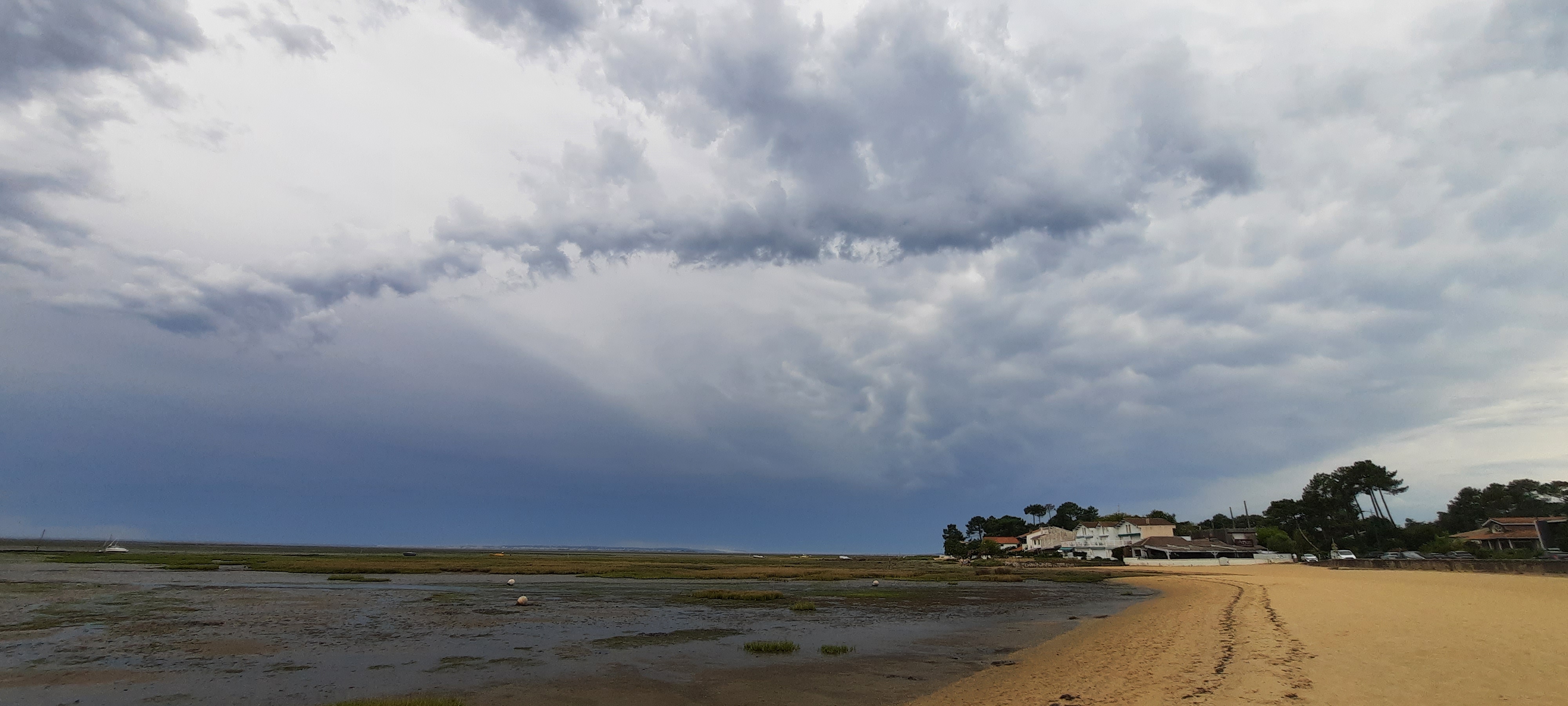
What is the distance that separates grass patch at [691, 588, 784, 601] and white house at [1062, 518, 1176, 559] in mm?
89209

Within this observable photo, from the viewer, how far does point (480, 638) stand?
28.2 m

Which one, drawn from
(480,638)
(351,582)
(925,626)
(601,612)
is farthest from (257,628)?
(351,582)

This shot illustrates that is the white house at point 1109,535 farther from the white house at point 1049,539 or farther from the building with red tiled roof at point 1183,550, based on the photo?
the building with red tiled roof at point 1183,550

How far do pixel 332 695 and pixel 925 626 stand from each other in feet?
79.2

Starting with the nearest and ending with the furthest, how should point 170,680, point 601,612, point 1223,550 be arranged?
point 170,680 → point 601,612 → point 1223,550

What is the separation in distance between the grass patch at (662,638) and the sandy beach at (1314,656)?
12545 millimetres

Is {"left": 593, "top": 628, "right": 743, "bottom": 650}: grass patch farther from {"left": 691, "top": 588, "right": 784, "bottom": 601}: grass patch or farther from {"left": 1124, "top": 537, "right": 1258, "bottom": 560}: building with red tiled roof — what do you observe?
{"left": 1124, "top": 537, "right": 1258, "bottom": 560}: building with red tiled roof

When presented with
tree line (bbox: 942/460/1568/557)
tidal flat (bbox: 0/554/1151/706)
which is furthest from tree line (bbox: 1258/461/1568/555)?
tidal flat (bbox: 0/554/1151/706)

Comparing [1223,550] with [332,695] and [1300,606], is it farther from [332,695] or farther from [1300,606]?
[332,695]

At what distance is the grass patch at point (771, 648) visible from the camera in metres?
24.5

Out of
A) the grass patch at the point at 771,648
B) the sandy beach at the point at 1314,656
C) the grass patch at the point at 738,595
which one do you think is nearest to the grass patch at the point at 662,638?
the grass patch at the point at 771,648

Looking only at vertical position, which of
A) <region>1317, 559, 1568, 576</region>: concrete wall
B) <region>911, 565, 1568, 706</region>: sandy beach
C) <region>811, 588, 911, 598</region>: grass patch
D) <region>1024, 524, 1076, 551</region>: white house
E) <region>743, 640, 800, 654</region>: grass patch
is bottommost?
<region>811, 588, 911, 598</region>: grass patch

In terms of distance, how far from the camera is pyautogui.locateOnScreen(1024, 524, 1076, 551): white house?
136 meters

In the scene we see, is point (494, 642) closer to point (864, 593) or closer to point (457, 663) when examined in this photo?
point (457, 663)
